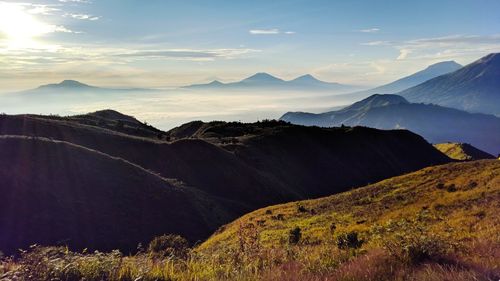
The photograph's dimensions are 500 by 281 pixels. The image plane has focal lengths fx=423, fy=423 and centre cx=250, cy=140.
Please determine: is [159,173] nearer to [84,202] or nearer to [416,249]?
[84,202]

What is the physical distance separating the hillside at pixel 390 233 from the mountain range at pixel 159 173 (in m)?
11.0

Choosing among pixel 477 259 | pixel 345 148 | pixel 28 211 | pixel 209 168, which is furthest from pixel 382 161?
pixel 477 259

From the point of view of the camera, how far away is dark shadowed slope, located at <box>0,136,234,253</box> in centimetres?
3222

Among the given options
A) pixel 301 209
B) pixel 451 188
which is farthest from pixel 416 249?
pixel 301 209

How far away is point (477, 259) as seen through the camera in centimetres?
644

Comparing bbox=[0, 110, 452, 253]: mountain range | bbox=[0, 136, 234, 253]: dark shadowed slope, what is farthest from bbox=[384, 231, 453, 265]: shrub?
bbox=[0, 136, 234, 253]: dark shadowed slope

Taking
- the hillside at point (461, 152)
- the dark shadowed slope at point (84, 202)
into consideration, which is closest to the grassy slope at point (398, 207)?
the dark shadowed slope at point (84, 202)

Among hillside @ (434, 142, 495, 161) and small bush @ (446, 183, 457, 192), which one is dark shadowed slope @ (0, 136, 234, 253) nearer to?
small bush @ (446, 183, 457, 192)

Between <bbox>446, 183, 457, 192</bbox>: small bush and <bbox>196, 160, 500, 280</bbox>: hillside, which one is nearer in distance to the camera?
<bbox>196, 160, 500, 280</bbox>: hillside

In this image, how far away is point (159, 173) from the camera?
189ft

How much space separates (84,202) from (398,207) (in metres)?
26.2

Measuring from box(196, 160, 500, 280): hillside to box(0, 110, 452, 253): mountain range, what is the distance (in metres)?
11.0

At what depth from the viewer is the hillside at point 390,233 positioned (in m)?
6.25

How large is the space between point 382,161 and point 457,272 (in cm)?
9579
